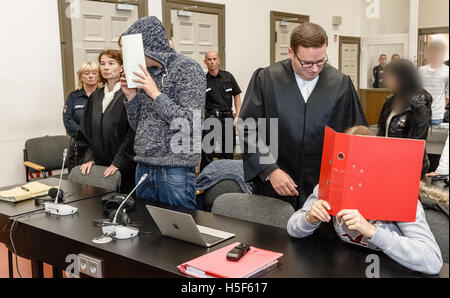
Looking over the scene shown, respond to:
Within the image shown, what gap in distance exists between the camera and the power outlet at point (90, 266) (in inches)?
66.6

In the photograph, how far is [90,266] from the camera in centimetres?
173

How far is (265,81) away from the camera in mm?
2309

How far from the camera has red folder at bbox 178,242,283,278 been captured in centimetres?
139

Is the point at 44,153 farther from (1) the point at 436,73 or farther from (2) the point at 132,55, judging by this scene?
(1) the point at 436,73

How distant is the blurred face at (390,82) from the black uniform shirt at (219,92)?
494cm

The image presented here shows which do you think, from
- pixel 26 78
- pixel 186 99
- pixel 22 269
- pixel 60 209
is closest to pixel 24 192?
pixel 60 209

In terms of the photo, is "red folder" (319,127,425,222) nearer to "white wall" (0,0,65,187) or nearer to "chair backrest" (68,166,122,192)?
"chair backrest" (68,166,122,192)

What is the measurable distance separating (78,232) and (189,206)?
2.04 feet

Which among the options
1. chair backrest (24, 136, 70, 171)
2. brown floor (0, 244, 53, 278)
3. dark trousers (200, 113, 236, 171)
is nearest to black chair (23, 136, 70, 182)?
chair backrest (24, 136, 70, 171)

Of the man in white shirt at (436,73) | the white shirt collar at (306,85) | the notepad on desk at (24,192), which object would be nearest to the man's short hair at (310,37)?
the white shirt collar at (306,85)

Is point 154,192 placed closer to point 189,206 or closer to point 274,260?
point 189,206

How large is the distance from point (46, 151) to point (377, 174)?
3.91 metres

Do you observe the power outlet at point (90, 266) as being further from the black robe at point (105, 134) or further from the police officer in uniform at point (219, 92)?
the police officer in uniform at point (219, 92)
